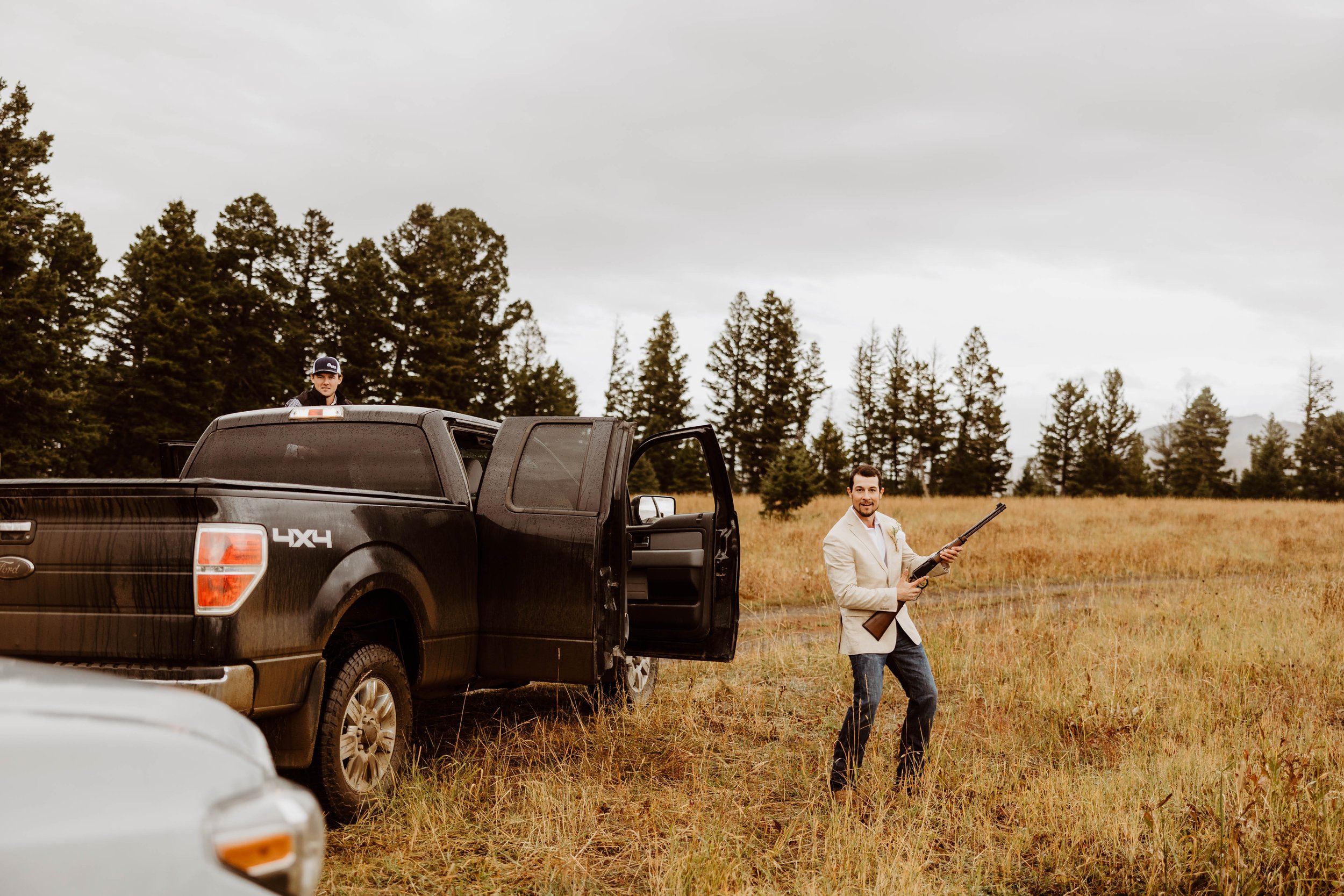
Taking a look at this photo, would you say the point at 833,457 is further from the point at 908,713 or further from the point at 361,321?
the point at 908,713

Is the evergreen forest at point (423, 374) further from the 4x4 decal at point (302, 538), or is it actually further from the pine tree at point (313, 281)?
the 4x4 decal at point (302, 538)

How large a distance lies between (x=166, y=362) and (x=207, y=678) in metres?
37.2

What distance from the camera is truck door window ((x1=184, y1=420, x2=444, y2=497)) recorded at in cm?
559

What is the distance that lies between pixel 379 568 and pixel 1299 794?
4.58 m

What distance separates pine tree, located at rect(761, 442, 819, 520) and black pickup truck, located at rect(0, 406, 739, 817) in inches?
661

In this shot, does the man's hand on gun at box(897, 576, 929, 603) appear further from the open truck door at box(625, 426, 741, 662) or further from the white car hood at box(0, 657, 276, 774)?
the white car hood at box(0, 657, 276, 774)

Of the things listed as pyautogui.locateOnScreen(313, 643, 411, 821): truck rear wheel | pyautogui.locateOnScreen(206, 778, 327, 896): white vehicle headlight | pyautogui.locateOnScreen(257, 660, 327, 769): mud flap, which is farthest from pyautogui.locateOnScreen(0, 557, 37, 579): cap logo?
pyautogui.locateOnScreen(206, 778, 327, 896): white vehicle headlight

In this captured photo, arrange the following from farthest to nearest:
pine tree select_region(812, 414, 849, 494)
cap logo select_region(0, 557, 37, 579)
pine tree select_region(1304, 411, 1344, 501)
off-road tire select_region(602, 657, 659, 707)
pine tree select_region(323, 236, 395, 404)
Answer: pine tree select_region(1304, 411, 1344, 501), pine tree select_region(323, 236, 395, 404), pine tree select_region(812, 414, 849, 494), off-road tire select_region(602, 657, 659, 707), cap logo select_region(0, 557, 37, 579)

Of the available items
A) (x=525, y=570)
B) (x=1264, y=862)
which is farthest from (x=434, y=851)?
(x=1264, y=862)

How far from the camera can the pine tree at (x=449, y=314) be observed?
42688 mm

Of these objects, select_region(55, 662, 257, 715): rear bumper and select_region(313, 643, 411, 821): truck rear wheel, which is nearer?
select_region(55, 662, 257, 715): rear bumper

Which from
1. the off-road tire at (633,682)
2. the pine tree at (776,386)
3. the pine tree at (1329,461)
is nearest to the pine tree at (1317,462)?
→ the pine tree at (1329,461)

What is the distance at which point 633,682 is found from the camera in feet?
23.0

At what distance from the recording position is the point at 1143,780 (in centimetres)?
503
